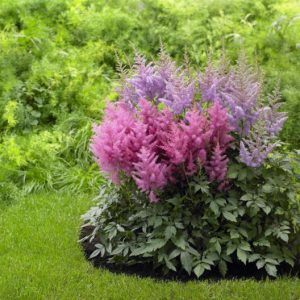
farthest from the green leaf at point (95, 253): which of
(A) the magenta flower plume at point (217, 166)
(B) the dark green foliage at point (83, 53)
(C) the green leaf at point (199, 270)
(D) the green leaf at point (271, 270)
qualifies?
(B) the dark green foliage at point (83, 53)

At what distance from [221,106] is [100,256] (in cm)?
148

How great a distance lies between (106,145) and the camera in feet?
15.1

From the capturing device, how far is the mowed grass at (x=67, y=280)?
4387 millimetres

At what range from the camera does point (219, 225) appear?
4.66m

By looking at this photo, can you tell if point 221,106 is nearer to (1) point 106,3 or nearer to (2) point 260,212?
(2) point 260,212

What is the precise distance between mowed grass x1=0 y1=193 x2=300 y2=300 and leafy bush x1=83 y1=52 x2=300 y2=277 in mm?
150

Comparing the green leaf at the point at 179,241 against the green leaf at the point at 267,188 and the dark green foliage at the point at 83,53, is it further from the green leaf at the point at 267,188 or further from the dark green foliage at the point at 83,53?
the dark green foliage at the point at 83,53

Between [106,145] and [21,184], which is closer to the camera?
[106,145]

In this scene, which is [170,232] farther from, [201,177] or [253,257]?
[253,257]

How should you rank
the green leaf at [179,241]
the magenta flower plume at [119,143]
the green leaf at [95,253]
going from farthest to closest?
the green leaf at [95,253] → the magenta flower plume at [119,143] → the green leaf at [179,241]

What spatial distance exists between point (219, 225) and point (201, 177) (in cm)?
38

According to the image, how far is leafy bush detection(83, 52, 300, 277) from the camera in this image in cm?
451

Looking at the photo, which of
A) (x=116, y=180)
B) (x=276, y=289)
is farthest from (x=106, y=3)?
(x=276, y=289)

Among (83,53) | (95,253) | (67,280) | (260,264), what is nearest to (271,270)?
(260,264)
